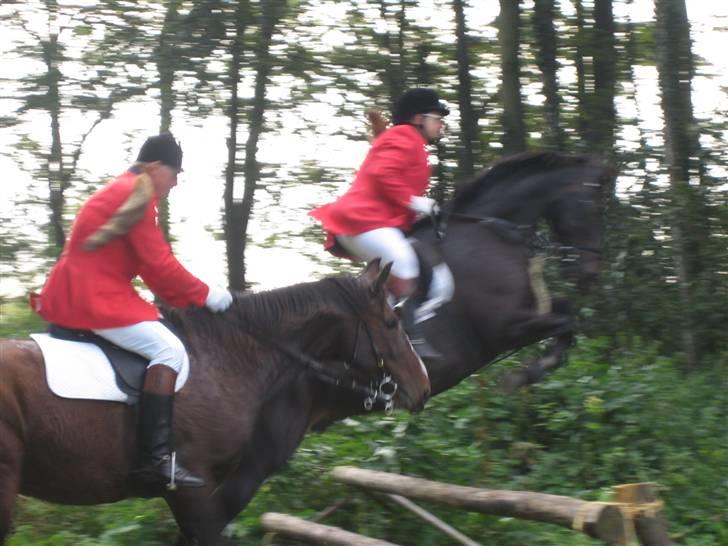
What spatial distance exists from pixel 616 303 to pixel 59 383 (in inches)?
254

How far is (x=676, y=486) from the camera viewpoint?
6.79 metres

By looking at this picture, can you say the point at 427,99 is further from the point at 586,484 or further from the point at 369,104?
the point at 369,104

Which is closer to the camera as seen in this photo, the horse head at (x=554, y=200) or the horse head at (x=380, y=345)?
the horse head at (x=380, y=345)

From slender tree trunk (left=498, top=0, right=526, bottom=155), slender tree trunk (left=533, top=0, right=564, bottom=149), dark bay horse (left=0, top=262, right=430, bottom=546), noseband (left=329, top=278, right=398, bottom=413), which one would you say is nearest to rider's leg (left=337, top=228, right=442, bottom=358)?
dark bay horse (left=0, top=262, right=430, bottom=546)

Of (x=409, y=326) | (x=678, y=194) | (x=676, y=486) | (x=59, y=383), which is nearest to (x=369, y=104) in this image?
(x=678, y=194)

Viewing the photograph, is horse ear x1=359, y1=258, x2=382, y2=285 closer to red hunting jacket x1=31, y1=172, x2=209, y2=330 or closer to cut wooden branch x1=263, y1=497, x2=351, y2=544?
red hunting jacket x1=31, y1=172, x2=209, y2=330

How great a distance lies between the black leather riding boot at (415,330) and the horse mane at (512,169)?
1.07 meters

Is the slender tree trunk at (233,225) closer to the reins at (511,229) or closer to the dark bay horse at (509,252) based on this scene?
the dark bay horse at (509,252)

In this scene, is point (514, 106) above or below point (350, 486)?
above

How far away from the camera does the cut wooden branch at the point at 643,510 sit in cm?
499

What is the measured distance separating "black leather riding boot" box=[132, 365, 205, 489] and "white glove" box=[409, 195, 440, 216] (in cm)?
273

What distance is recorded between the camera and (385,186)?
7336mm

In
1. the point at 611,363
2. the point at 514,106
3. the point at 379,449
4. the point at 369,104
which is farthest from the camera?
the point at 369,104

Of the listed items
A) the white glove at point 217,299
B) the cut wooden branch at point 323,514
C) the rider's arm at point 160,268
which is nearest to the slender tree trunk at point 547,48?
the cut wooden branch at point 323,514
